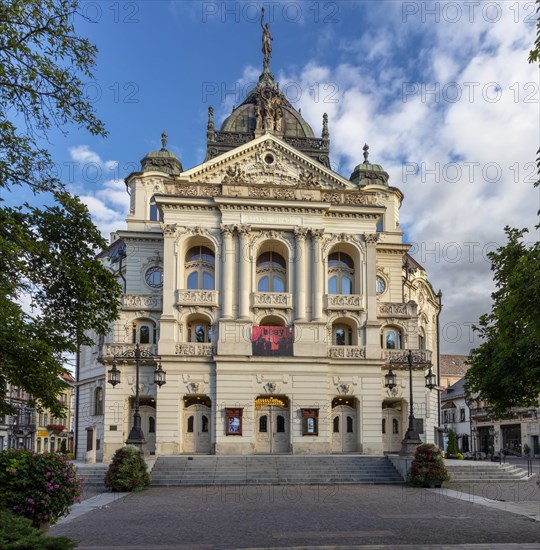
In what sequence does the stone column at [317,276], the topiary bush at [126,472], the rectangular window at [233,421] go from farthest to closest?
the stone column at [317,276] → the rectangular window at [233,421] → the topiary bush at [126,472]

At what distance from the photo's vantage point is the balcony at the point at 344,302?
145 feet

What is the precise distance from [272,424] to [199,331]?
758cm

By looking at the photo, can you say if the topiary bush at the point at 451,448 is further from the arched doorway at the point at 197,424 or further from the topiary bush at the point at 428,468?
the topiary bush at the point at 428,468

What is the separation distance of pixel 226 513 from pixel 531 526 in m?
8.45

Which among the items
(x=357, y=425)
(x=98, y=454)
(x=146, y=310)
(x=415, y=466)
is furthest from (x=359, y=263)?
(x=98, y=454)

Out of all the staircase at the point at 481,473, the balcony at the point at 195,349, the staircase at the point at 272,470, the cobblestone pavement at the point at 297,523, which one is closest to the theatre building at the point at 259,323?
the balcony at the point at 195,349

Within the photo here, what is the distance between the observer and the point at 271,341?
42781mm

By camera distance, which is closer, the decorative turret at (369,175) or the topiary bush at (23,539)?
the topiary bush at (23,539)

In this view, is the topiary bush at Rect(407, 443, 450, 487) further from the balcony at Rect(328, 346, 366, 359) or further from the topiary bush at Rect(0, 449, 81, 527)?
the topiary bush at Rect(0, 449, 81, 527)

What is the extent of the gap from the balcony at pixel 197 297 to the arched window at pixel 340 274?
315 inches

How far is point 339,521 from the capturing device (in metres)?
18.4

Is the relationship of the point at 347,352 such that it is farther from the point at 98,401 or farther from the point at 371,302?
the point at 98,401

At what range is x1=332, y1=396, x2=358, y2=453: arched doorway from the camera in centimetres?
4397

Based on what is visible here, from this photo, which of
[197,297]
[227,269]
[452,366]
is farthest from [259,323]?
[452,366]
